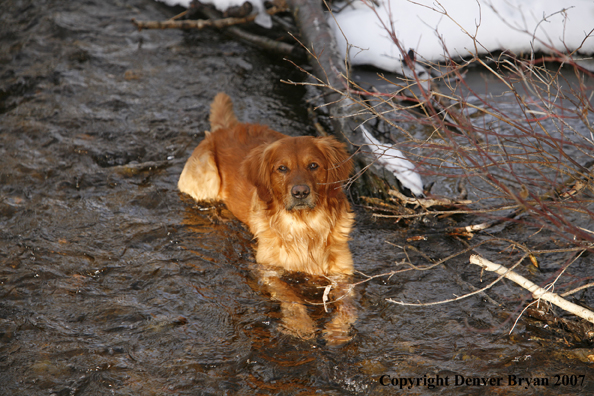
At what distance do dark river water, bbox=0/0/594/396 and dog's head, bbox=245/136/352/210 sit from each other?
809mm

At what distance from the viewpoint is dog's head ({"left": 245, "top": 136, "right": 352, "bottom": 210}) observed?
161 inches

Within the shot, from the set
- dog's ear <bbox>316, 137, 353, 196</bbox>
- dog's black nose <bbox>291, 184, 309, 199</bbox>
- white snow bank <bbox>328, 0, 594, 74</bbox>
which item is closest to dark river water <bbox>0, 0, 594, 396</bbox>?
dog's ear <bbox>316, 137, 353, 196</bbox>

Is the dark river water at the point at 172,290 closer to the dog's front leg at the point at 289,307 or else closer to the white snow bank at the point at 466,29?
the dog's front leg at the point at 289,307

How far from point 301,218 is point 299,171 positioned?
509mm

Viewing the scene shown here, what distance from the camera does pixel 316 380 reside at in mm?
3371

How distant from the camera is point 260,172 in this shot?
14.6 feet

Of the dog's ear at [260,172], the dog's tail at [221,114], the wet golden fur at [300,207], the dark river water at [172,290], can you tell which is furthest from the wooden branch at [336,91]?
the dog's tail at [221,114]

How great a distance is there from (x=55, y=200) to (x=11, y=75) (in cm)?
359

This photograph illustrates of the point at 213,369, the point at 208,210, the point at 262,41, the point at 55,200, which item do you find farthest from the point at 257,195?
the point at 262,41

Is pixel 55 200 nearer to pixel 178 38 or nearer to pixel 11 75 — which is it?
pixel 11 75

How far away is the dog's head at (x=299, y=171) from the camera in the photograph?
13.4 ft

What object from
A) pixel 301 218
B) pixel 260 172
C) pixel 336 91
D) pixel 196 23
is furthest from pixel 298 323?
pixel 196 23

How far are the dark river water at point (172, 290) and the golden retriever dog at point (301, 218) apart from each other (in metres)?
0.15

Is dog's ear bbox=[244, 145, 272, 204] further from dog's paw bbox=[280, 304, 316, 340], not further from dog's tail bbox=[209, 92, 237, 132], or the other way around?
dog's tail bbox=[209, 92, 237, 132]
